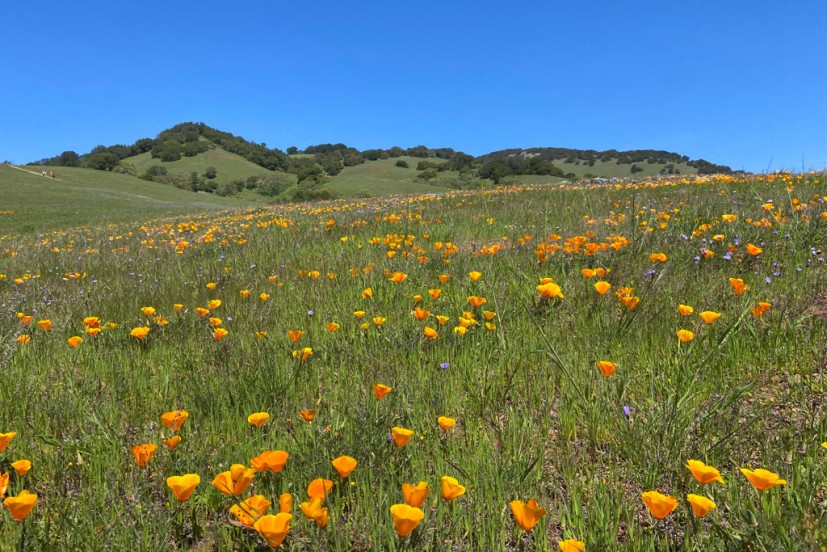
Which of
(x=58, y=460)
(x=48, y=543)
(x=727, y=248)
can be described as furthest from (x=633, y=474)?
(x=727, y=248)

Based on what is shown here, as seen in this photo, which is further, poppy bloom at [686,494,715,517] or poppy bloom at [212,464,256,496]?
poppy bloom at [212,464,256,496]

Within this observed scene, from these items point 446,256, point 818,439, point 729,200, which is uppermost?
point 729,200

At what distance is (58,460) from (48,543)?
617 mm

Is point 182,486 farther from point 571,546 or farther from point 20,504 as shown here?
point 571,546

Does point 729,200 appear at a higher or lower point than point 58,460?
higher

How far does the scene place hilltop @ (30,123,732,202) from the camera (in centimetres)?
8193

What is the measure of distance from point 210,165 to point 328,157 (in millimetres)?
38963

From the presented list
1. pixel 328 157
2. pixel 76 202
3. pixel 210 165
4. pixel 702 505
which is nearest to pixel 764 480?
pixel 702 505

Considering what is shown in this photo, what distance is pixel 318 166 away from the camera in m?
108

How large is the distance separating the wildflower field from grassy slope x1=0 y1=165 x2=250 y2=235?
23.7 metres

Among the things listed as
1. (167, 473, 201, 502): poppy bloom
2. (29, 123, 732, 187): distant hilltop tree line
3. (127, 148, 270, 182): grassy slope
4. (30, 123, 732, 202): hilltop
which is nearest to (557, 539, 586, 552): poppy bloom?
(167, 473, 201, 502): poppy bloom

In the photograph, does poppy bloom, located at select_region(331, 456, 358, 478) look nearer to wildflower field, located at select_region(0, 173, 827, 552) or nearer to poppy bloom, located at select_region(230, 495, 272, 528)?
wildflower field, located at select_region(0, 173, 827, 552)

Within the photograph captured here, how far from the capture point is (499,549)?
4.59 ft

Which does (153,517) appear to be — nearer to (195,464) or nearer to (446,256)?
(195,464)
